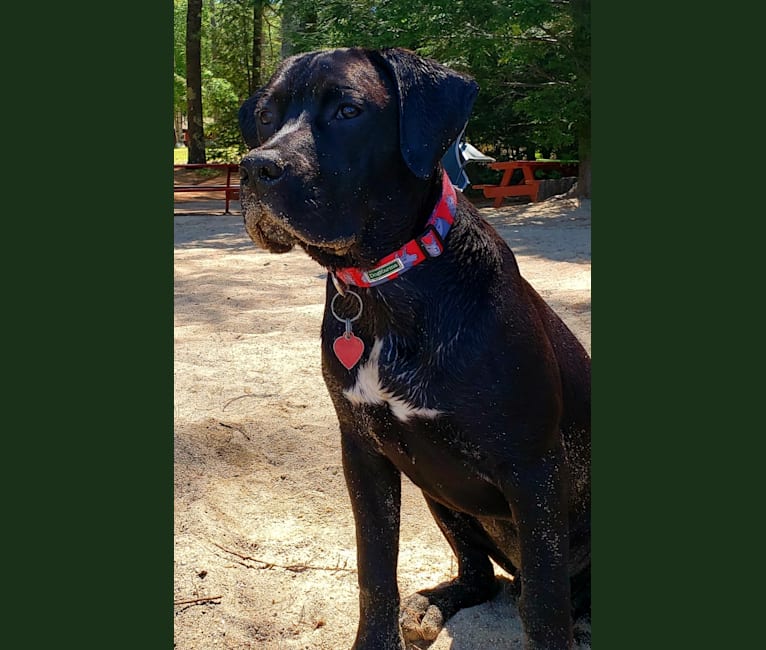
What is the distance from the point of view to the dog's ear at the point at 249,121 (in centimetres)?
227

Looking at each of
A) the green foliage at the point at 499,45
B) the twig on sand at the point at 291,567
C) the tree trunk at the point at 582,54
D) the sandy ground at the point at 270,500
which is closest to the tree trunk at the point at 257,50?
the green foliage at the point at 499,45

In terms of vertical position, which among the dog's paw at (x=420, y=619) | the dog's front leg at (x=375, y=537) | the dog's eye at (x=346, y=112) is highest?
the dog's eye at (x=346, y=112)

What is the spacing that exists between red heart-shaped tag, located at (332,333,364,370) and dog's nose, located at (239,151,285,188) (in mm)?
479

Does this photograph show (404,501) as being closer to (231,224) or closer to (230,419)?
(230,419)

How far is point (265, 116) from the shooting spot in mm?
2051

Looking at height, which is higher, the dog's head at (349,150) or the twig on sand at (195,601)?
the dog's head at (349,150)

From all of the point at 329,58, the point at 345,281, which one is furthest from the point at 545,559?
the point at 329,58

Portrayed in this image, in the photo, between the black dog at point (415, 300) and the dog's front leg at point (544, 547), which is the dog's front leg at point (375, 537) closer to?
the black dog at point (415, 300)

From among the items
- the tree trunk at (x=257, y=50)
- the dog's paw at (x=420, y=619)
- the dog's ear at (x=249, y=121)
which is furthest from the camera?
the tree trunk at (x=257, y=50)

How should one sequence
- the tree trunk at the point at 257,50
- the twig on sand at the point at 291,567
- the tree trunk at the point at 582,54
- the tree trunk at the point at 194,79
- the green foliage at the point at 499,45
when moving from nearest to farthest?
1. the twig on sand at the point at 291,567
2. the green foliage at the point at 499,45
3. the tree trunk at the point at 582,54
4. the tree trunk at the point at 194,79
5. the tree trunk at the point at 257,50

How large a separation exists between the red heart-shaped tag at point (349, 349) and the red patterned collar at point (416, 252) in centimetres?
15

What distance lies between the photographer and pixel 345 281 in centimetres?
213

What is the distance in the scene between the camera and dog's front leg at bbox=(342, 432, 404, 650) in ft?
7.47

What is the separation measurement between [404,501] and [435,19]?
3.25 m
